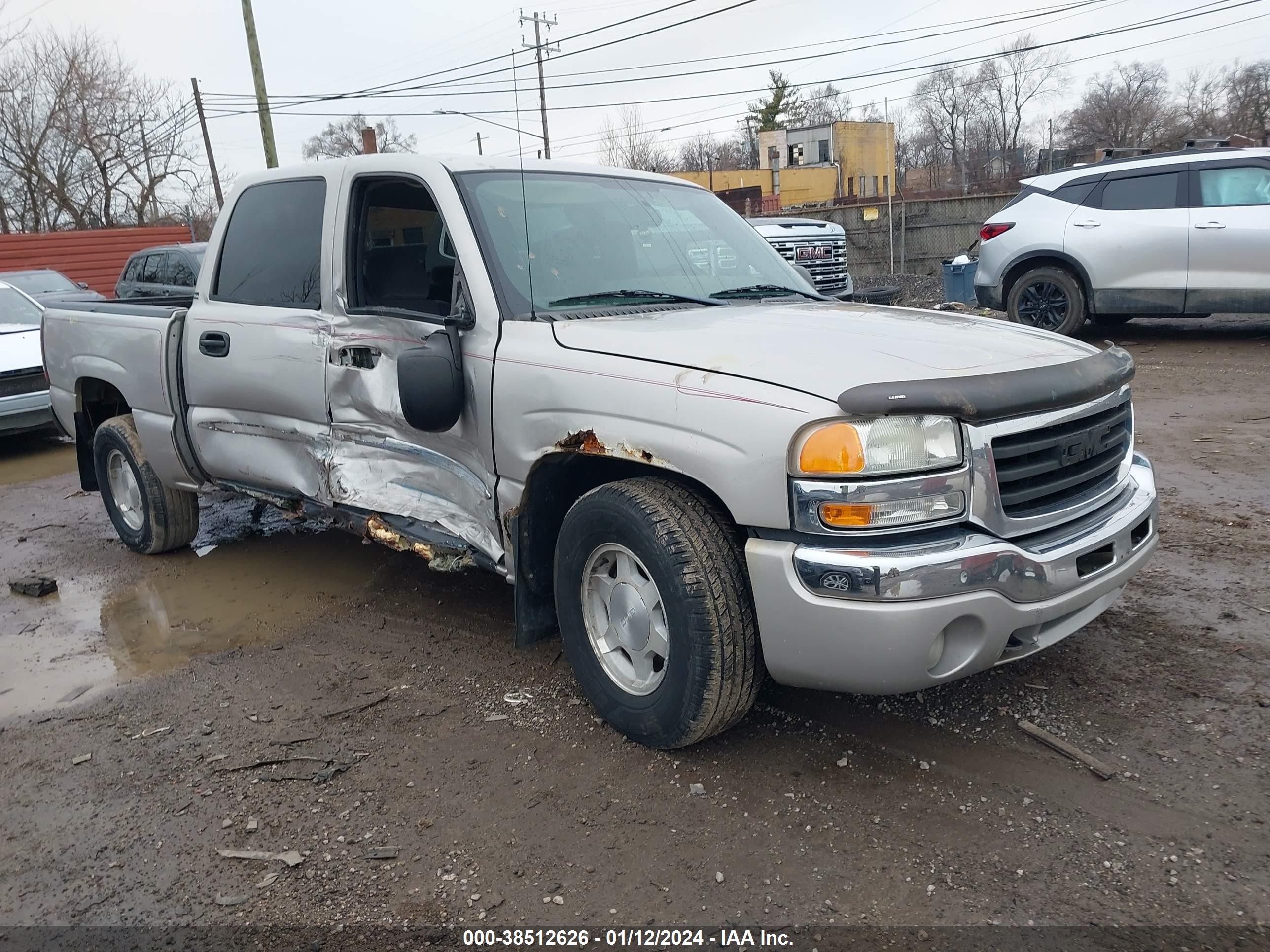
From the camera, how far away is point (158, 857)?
2.79 metres

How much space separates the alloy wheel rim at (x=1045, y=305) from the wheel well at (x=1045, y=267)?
174mm

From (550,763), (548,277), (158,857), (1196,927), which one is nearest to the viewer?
(1196,927)

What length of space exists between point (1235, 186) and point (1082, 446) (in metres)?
8.09

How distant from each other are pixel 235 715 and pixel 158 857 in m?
0.88

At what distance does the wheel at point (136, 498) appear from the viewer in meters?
5.42

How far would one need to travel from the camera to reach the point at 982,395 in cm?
258

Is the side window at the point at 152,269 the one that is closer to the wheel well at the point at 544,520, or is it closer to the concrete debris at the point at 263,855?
the wheel well at the point at 544,520

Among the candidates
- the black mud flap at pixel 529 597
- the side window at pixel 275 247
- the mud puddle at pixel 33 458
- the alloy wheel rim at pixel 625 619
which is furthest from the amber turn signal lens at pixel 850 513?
the mud puddle at pixel 33 458

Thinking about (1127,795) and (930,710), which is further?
(930,710)

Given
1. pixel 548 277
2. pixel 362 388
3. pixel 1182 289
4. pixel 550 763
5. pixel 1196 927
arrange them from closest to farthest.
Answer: pixel 1196 927
pixel 550 763
pixel 548 277
pixel 362 388
pixel 1182 289

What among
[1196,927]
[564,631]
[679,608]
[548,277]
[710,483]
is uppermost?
[548,277]

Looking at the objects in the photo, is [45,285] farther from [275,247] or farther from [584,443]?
[584,443]

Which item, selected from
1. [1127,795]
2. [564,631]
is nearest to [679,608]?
[564,631]

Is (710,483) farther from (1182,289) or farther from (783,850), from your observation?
(1182,289)
